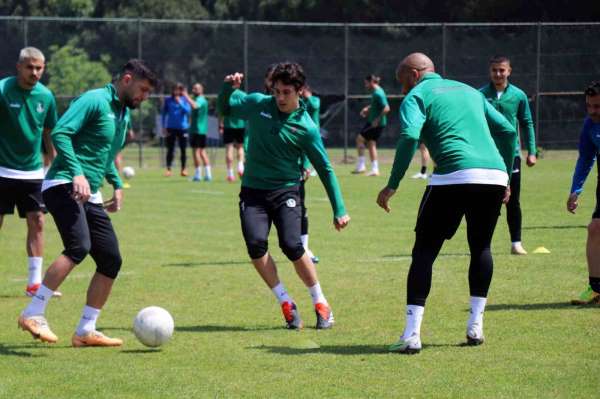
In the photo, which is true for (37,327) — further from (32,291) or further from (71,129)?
(32,291)

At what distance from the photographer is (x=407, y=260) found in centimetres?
1231

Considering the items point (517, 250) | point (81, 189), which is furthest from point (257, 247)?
point (517, 250)

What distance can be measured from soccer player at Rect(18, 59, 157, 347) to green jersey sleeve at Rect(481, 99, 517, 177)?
2.40m

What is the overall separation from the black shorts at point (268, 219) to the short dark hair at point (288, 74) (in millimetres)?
854

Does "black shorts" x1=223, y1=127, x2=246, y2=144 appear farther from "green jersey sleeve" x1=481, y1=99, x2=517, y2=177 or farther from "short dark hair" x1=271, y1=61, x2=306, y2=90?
"green jersey sleeve" x1=481, y1=99, x2=517, y2=177

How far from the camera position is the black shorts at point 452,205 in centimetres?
732

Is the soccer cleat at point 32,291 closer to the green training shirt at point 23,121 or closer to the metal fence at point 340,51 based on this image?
the green training shirt at point 23,121

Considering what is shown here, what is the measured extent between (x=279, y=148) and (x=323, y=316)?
1362 mm

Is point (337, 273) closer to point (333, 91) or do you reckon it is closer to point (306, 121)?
point (306, 121)

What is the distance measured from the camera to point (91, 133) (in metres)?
7.66

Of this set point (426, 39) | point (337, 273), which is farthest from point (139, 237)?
point (426, 39)

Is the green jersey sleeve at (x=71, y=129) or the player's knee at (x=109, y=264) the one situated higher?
the green jersey sleeve at (x=71, y=129)

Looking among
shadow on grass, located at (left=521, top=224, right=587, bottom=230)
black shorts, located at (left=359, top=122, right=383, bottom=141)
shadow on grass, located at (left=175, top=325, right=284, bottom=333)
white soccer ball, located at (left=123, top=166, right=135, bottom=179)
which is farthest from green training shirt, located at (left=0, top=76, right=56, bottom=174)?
black shorts, located at (left=359, top=122, right=383, bottom=141)

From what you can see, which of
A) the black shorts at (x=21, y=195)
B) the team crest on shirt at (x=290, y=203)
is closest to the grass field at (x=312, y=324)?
the black shorts at (x=21, y=195)
